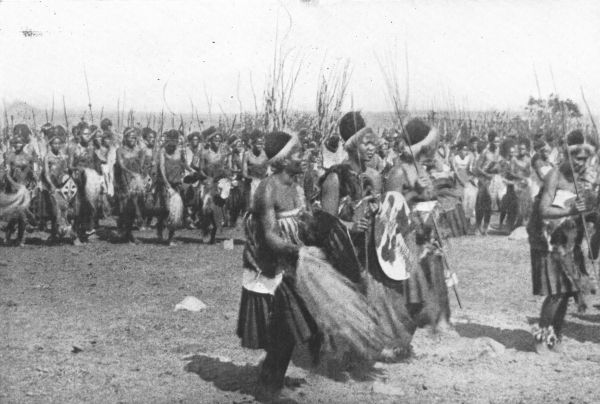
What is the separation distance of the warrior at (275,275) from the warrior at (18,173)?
27.0ft

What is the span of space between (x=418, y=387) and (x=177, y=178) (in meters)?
8.23

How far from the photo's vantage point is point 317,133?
15.6m

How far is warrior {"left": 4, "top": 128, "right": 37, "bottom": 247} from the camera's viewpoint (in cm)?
1252

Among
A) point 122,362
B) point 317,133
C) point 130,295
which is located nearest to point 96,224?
point 317,133

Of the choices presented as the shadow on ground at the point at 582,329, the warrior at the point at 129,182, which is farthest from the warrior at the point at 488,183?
the shadow on ground at the point at 582,329

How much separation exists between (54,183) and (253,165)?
323 centimetres

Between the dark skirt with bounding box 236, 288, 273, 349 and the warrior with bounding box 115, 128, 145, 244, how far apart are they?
8.37 m

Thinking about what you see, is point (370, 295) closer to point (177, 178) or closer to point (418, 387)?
point (418, 387)

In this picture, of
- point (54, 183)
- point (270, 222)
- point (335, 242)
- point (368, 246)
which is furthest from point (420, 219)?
point (54, 183)

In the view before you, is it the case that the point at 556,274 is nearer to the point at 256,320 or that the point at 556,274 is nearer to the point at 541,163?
the point at 256,320

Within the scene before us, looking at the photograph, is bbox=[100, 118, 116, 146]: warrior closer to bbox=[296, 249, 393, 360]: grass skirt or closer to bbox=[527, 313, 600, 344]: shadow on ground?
bbox=[527, 313, 600, 344]: shadow on ground

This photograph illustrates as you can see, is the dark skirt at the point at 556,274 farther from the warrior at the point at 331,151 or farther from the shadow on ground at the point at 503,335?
the warrior at the point at 331,151

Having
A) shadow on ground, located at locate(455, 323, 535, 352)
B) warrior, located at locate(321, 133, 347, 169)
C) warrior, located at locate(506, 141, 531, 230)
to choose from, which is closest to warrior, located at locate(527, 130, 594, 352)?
shadow on ground, located at locate(455, 323, 535, 352)

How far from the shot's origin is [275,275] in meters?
5.26
